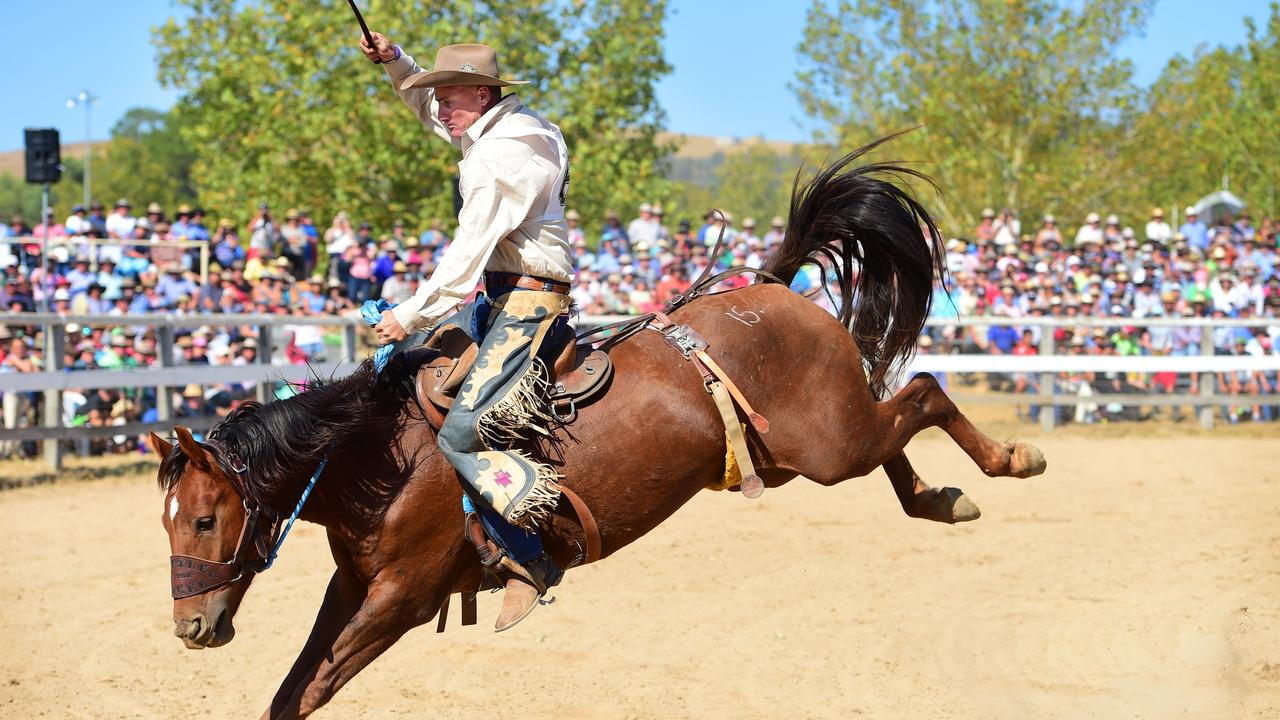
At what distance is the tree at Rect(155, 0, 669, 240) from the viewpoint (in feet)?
78.1

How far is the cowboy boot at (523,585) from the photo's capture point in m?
4.55

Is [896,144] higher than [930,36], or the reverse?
[930,36]

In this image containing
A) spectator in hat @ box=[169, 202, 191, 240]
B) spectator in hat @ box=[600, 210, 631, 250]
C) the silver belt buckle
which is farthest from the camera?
spectator in hat @ box=[600, 210, 631, 250]

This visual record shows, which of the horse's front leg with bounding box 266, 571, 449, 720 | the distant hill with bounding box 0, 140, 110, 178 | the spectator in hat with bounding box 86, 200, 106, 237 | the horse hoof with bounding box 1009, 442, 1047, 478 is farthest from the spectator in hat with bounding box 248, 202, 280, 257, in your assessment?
the distant hill with bounding box 0, 140, 110, 178

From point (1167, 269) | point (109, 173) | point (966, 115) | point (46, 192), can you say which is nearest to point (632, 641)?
point (46, 192)

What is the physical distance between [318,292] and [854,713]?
1068 cm

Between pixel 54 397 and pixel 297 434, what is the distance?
7.81 meters

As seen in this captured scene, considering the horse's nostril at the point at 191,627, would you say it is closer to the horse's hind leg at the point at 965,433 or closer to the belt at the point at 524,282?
the belt at the point at 524,282

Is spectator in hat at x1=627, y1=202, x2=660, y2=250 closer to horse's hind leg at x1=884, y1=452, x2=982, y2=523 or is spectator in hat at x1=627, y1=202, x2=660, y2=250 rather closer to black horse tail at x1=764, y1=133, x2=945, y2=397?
black horse tail at x1=764, y1=133, x2=945, y2=397

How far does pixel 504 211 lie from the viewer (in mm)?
4457

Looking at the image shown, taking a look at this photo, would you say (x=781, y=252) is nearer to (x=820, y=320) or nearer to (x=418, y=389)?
(x=820, y=320)

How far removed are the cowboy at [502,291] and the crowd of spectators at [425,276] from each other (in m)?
7.69

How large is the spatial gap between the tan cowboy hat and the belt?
714 mm

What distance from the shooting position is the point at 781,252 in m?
5.69
